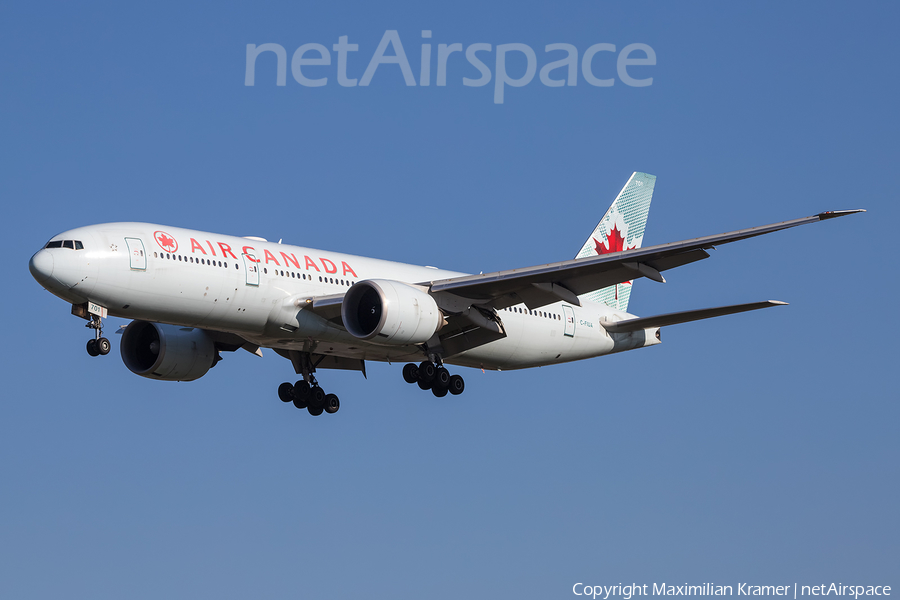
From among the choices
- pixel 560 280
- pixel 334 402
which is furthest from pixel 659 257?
pixel 334 402

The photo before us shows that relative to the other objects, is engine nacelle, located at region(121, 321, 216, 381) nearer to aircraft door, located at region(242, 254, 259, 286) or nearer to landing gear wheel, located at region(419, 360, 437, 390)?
aircraft door, located at region(242, 254, 259, 286)

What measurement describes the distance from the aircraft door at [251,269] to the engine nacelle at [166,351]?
6301 mm

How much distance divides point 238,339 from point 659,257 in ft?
46.6

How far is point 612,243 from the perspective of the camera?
47.0 meters

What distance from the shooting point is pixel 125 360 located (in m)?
39.3

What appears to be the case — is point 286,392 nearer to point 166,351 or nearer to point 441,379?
point 166,351

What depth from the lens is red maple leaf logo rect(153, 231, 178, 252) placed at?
3222 centimetres

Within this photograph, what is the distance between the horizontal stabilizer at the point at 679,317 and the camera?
3394 cm

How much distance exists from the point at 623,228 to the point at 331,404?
14447 mm

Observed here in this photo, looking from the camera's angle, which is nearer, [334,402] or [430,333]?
[430,333]

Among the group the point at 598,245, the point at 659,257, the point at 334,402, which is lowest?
the point at 334,402

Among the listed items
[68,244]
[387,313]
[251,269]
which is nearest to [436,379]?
[387,313]

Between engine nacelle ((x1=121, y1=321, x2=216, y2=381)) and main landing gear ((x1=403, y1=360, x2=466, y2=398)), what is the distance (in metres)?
6.93

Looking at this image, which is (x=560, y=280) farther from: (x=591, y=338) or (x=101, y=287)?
(x=101, y=287)
